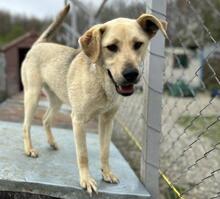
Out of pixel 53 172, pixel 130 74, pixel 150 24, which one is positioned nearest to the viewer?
pixel 130 74

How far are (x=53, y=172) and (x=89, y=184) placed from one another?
359 millimetres

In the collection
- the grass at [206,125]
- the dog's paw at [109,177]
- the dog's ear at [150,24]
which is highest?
the dog's ear at [150,24]

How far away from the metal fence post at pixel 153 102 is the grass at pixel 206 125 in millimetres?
229

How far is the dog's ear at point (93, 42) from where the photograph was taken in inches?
117

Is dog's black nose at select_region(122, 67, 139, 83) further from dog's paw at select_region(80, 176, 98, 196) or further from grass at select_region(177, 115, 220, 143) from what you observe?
dog's paw at select_region(80, 176, 98, 196)

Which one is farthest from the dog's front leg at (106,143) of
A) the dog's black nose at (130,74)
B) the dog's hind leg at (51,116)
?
the dog's hind leg at (51,116)

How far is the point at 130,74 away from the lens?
2.83m

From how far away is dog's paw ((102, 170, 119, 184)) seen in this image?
340 cm

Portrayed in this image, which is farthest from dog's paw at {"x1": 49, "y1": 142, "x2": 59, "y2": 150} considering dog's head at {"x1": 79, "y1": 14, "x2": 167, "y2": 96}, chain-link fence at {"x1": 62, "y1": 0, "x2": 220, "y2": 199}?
dog's head at {"x1": 79, "y1": 14, "x2": 167, "y2": 96}

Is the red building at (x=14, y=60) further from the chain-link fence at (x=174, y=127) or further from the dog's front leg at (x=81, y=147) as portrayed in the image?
the dog's front leg at (x=81, y=147)

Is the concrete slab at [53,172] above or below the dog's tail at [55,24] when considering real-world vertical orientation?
below

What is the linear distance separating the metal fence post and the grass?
9.0 inches

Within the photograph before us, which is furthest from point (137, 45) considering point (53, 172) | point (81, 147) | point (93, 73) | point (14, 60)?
point (14, 60)

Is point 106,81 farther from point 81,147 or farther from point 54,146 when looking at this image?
point 54,146
